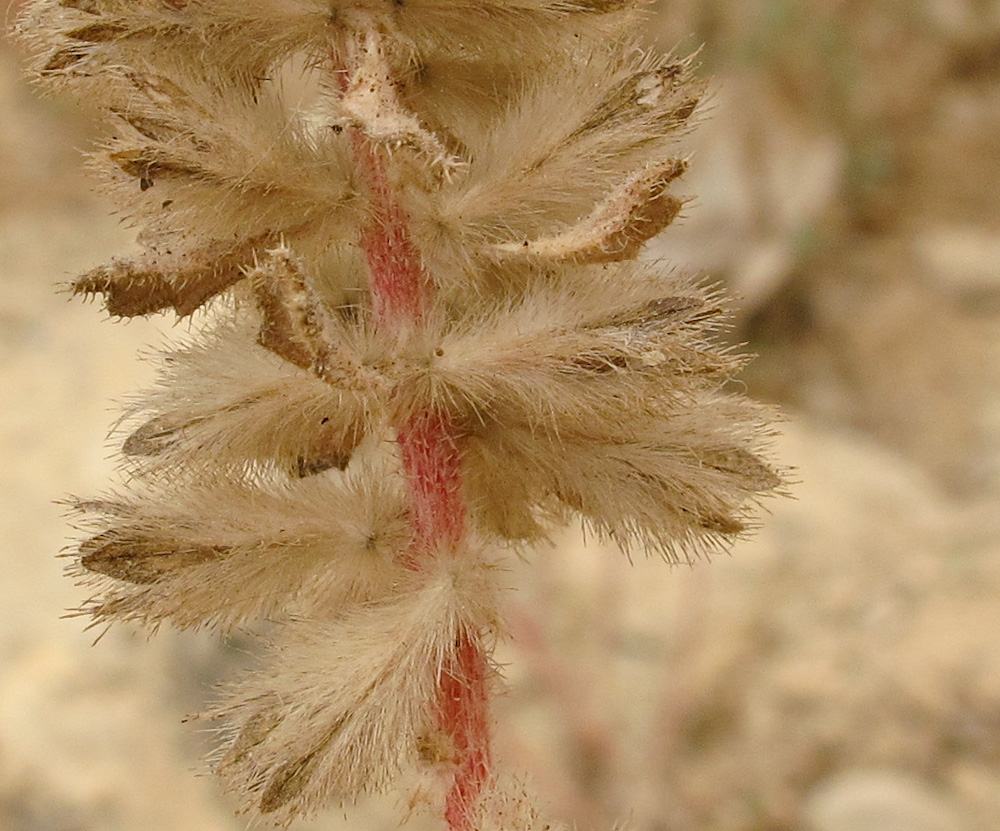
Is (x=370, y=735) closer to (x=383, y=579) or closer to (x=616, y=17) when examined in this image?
(x=383, y=579)

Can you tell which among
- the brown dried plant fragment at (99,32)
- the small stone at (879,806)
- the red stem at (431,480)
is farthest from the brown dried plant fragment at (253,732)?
the small stone at (879,806)

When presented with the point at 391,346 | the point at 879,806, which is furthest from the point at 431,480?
the point at 879,806

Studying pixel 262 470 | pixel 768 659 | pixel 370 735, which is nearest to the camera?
pixel 370 735

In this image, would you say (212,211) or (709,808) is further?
(709,808)

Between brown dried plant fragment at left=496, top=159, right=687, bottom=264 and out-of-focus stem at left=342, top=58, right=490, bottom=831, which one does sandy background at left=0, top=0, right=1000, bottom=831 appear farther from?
brown dried plant fragment at left=496, top=159, right=687, bottom=264

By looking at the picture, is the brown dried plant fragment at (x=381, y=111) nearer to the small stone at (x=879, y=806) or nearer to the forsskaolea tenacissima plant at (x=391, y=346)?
the forsskaolea tenacissima plant at (x=391, y=346)

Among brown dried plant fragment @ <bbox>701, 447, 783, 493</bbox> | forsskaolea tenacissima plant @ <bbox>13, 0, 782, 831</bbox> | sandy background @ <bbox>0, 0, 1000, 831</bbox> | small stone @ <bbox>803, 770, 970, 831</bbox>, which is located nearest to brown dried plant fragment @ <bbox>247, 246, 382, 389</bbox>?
forsskaolea tenacissima plant @ <bbox>13, 0, 782, 831</bbox>

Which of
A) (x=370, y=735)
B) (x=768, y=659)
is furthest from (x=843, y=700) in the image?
(x=370, y=735)

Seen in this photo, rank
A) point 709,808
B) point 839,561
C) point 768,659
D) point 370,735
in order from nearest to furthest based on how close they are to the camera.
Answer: point 370,735 → point 709,808 → point 768,659 → point 839,561
